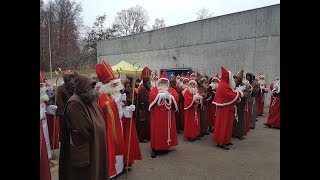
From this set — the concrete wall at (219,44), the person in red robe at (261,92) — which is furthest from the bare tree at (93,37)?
the person in red robe at (261,92)

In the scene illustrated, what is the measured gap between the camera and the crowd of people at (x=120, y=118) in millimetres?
3766

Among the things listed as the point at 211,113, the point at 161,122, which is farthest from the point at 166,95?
the point at 211,113

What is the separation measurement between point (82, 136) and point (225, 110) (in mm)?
5168

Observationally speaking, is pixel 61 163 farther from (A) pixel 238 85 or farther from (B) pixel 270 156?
(A) pixel 238 85

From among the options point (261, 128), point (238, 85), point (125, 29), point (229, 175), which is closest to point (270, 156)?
point (229, 175)

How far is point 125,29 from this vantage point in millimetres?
45812

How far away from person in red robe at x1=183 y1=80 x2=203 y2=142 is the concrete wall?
388 inches

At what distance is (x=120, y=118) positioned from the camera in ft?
18.3

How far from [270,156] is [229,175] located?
6.45 feet

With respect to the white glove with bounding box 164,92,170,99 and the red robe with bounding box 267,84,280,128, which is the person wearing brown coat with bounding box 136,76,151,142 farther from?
the red robe with bounding box 267,84,280,128

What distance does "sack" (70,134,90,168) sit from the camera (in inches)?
143

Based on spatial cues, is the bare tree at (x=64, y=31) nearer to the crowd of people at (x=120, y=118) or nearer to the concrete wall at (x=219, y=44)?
the concrete wall at (x=219, y=44)

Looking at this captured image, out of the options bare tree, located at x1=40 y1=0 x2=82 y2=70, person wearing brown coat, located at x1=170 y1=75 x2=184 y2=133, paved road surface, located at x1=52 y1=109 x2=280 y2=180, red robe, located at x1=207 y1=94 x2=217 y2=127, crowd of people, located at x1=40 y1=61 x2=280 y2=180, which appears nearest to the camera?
crowd of people, located at x1=40 y1=61 x2=280 y2=180

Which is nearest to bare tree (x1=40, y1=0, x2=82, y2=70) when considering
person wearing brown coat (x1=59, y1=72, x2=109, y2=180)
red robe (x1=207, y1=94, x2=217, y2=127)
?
red robe (x1=207, y1=94, x2=217, y2=127)
